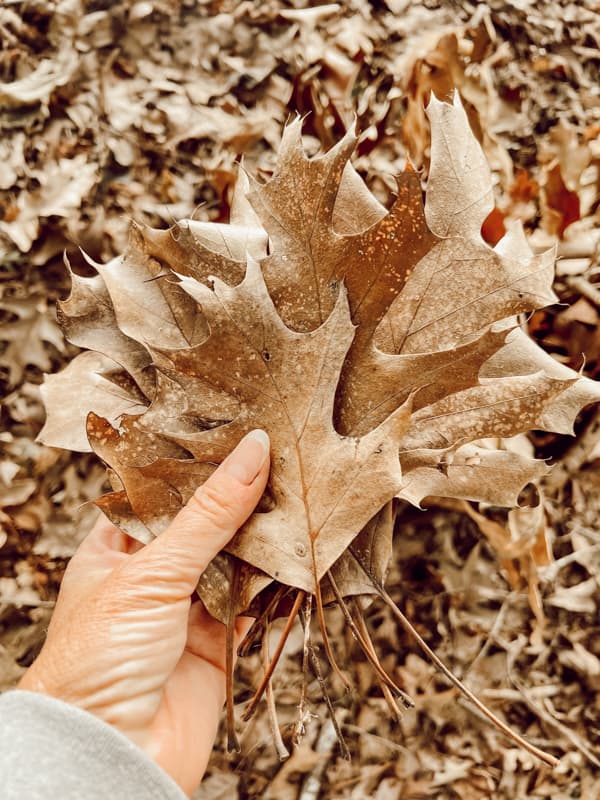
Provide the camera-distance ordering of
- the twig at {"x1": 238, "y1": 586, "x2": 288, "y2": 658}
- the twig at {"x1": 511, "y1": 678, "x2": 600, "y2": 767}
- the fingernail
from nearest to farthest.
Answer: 1. the fingernail
2. the twig at {"x1": 238, "y1": 586, "x2": 288, "y2": 658}
3. the twig at {"x1": 511, "y1": 678, "x2": 600, "y2": 767}

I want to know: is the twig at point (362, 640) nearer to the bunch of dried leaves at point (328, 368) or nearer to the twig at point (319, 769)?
the bunch of dried leaves at point (328, 368)

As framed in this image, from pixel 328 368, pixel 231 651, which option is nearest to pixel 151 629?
pixel 231 651

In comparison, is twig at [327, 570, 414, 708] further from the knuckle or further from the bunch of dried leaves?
the knuckle

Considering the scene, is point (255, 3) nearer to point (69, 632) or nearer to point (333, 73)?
point (333, 73)

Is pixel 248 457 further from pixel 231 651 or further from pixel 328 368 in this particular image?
pixel 231 651


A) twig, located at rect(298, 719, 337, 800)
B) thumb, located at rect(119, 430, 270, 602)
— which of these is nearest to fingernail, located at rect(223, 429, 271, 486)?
A: thumb, located at rect(119, 430, 270, 602)

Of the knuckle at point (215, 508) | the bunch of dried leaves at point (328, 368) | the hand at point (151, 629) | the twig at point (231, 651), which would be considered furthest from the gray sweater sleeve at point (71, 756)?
the knuckle at point (215, 508)

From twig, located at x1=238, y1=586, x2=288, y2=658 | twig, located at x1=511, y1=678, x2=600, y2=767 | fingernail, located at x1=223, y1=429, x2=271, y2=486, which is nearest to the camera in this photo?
fingernail, located at x1=223, y1=429, x2=271, y2=486

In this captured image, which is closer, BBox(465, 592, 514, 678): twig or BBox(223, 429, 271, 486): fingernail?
BBox(223, 429, 271, 486): fingernail
